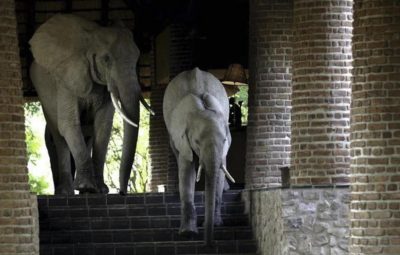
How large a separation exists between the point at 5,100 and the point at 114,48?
647 centimetres

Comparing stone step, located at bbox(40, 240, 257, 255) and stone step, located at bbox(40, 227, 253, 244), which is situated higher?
stone step, located at bbox(40, 227, 253, 244)

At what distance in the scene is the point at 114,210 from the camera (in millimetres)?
23531

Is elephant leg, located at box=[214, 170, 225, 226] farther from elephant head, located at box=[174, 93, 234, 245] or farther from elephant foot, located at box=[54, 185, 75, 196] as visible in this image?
elephant foot, located at box=[54, 185, 75, 196]

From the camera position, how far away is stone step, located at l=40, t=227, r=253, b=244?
75.3ft

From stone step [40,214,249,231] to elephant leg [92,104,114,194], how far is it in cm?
188

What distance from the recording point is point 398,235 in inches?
650

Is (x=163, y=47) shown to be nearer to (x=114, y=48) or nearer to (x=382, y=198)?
(x=114, y=48)

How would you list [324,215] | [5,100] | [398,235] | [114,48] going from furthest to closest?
[114,48]
[324,215]
[5,100]
[398,235]

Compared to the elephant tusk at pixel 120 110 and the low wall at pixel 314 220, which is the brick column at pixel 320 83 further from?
the elephant tusk at pixel 120 110

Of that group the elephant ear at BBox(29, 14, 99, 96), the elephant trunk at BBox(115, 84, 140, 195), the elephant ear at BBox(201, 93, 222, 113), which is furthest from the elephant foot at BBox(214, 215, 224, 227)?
the elephant ear at BBox(29, 14, 99, 96)

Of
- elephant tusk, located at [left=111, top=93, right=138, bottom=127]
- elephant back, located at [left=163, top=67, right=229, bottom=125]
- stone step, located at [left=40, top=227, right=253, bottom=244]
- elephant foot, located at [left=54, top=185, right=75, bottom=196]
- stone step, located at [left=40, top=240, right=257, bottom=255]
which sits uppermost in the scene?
elephant back, located at [left=163, top=67, right=229, bottom=125]

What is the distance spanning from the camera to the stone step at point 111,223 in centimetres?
2331

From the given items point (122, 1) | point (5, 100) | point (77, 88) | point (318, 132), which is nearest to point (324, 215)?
point (318, 132)

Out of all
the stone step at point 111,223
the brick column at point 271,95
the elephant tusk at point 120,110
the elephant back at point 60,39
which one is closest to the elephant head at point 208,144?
the stone step at point 111,223
